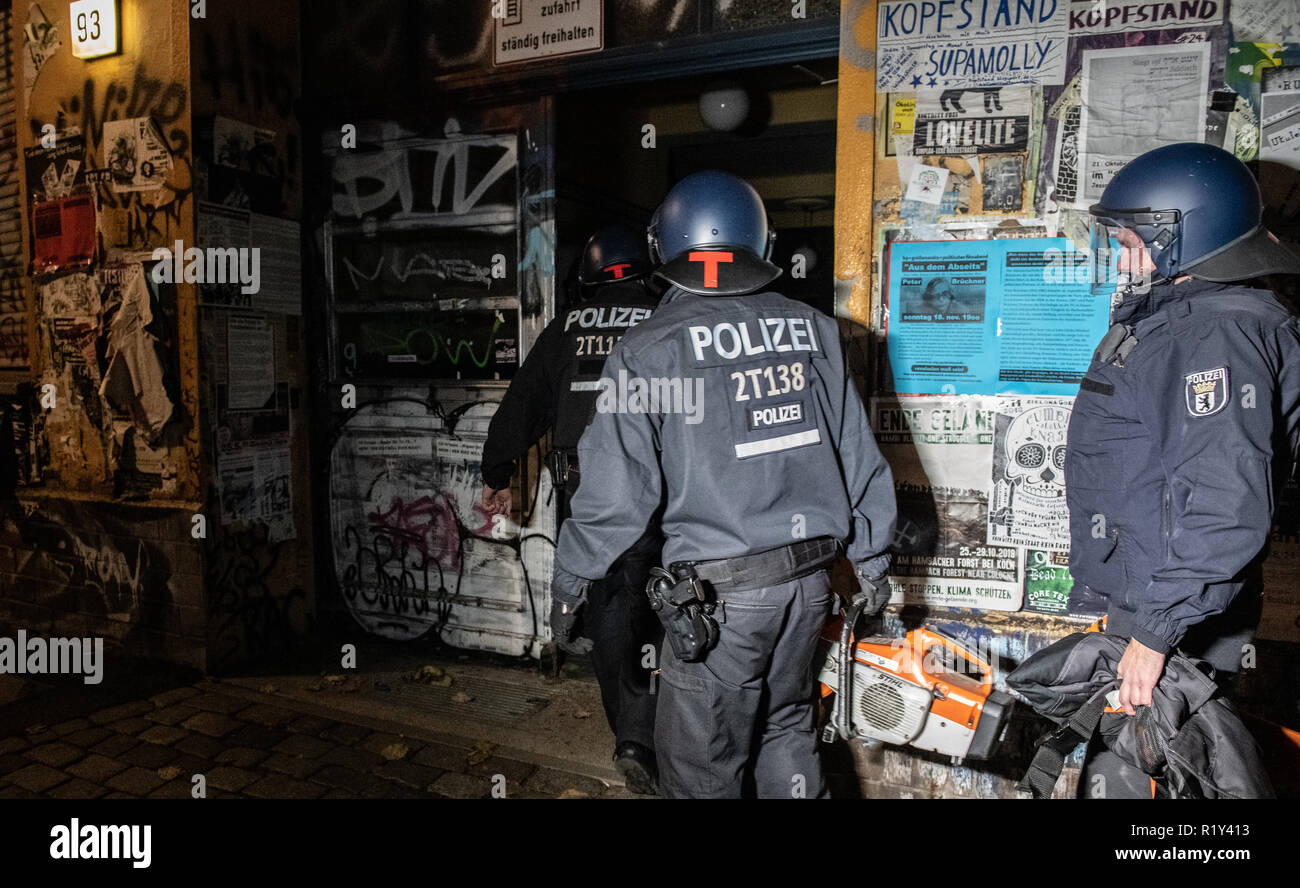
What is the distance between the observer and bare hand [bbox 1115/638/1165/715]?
2336 mm

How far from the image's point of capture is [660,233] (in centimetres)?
305

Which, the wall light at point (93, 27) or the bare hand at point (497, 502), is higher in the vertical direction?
the wall light at point (93, 27)

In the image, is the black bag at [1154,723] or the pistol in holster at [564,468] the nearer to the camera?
the black bag at [1154,723]

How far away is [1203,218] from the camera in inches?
99.9

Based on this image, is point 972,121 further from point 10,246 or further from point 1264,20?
point 10,246

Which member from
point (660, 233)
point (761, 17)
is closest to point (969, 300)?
point (660, 233)

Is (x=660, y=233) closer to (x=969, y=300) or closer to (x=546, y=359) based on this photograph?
(x=546, y=359)

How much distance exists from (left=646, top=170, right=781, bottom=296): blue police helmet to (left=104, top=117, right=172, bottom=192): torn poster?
3.30 metres

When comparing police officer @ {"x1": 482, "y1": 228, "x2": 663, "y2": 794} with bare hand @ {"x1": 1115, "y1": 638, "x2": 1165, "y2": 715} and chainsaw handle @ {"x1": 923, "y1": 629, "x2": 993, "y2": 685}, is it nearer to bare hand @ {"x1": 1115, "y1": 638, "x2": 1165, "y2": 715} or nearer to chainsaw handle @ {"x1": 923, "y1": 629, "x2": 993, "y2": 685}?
chainsaw handle @ {"x1": 923, "y1": 629, "x2": 993, "y2": 685}

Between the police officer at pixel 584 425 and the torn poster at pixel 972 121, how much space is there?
134 centimetres

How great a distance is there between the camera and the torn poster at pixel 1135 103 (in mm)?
3156

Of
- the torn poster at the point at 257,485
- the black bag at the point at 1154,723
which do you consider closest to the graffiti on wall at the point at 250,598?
the torn poster at the point at 257,485

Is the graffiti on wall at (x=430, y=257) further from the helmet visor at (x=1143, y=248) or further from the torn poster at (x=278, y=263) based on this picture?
the helmet visor at (x=1143, y=248)
